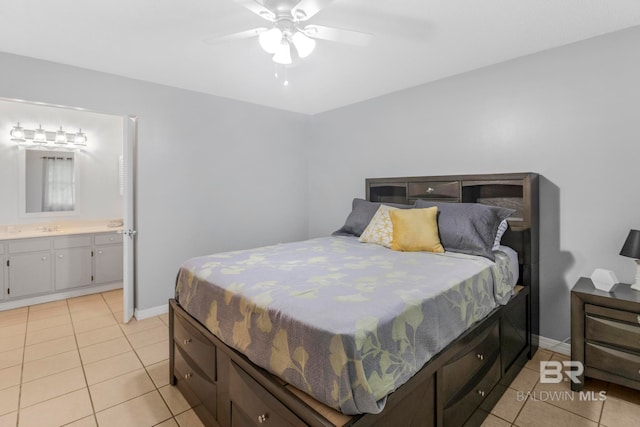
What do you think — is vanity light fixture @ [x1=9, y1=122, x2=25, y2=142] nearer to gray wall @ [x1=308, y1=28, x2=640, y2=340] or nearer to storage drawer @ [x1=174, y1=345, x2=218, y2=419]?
storage drawer @ [x1=174, y1=345, x2=218, y2=419]

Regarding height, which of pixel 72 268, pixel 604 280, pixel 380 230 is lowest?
pixel 72 268

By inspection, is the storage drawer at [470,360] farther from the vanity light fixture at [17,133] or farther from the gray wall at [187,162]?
the vanity light fixture at [17,133]

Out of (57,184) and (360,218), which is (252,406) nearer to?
(360,218)

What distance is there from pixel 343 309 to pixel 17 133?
4.99 metres

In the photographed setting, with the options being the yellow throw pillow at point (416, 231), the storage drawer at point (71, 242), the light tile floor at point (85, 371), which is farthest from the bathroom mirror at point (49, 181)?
the yellow throw pillow at point (416, 231)

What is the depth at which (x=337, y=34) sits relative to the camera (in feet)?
6.55

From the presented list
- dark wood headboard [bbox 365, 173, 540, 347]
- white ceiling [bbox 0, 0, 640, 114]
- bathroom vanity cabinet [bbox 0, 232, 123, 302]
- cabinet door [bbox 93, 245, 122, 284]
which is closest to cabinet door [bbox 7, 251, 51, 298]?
bathroom vanity cabinet [bbox 0, 232, 123, 302]

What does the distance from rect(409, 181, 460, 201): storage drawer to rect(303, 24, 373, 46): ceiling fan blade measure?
1633 mm

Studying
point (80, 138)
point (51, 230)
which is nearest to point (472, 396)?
point (51, 230)

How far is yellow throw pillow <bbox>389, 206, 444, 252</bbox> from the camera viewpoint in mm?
2484

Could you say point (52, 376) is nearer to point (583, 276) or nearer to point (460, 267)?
point (460, 267)

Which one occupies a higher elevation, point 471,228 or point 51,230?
point 471,228

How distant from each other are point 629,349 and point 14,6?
14.5 ft

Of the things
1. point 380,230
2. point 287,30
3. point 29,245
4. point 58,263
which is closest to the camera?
point 287,30
